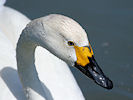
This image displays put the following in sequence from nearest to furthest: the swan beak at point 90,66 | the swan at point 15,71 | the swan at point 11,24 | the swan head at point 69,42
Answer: the swan head at point 69,42 < the swan beak at point 90,66 < the swan at point 15,71 < the swan at point 11,24

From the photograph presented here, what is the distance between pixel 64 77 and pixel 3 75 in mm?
1059

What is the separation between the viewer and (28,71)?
14.4 ft

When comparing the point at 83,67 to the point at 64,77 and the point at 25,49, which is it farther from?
the point at 64,77

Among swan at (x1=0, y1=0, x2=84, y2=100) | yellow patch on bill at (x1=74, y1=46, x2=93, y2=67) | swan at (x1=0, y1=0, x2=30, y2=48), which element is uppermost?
yellow patch on bill at (x1=74, y1=46, x2=93, y2=67)

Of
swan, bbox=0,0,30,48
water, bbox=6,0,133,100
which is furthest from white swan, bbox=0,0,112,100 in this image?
water, bbox=6,0,133,100

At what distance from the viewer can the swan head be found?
11.8 feet

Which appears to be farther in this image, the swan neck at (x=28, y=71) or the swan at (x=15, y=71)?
the swan at (x=15, y=71)

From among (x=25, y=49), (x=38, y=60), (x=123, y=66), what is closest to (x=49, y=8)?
(x=123, y=66)

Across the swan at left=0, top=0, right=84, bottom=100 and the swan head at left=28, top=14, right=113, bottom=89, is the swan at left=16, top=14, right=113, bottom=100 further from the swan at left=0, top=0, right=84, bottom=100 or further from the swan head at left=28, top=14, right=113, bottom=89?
the swan at left=0, top=0, right=84, bottom=100

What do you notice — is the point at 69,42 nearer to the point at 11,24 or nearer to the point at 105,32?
the point at 11,24

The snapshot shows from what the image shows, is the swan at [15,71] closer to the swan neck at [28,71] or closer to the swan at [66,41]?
the swan neck at [28,71]

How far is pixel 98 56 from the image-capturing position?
7.07 metres

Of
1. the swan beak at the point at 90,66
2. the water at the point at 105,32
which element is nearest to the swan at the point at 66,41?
the swan beak at the point at 90,66

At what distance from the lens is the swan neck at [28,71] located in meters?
4.16
